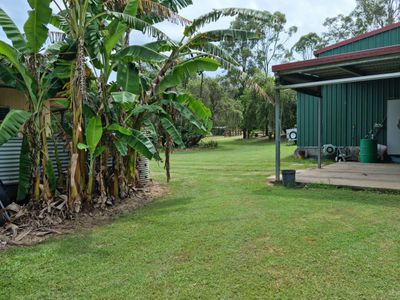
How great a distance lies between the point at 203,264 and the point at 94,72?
4.11 metres

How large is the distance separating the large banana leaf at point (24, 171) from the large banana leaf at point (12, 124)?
583mm

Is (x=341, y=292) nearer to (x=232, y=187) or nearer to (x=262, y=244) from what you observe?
(x=262, y=244)

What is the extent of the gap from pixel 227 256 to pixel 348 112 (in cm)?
1043

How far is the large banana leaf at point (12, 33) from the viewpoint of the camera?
5.37 meters

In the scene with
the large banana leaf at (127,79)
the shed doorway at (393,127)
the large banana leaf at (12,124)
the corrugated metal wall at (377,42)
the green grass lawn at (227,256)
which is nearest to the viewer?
the green grass lawn at (227,256)

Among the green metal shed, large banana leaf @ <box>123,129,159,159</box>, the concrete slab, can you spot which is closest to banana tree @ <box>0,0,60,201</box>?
large banana leaf @ <box>123,129,159,159</box>

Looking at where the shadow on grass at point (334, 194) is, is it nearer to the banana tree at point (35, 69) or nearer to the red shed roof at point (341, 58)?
the red shed roof at point (341, 58)

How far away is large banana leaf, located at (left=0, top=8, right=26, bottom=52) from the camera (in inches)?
211

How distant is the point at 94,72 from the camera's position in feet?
20.3

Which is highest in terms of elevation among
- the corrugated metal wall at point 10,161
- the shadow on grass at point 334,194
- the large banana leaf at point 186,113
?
the large banana leaf at point 186,113

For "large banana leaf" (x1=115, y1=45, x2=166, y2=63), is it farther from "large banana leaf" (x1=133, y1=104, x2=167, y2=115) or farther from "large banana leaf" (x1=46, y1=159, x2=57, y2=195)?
"large banana leaf" (x1=46, y1=159, x2=57, y2=195)

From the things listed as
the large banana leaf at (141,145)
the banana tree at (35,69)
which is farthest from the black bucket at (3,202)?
the large banana leaf at (141,145)

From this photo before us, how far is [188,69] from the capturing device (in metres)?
6.58

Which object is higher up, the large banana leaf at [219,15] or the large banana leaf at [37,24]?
the large banana leaf at [219,15]
